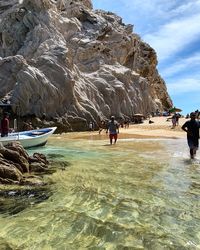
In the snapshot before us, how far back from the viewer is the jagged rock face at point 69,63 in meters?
44.3

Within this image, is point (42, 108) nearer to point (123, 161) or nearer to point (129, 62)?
point (123, 161)

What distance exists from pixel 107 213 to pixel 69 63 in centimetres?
4247

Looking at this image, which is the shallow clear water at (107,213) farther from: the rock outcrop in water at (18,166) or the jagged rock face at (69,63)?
the jagged rock face at (69,63)

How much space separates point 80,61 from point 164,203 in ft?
173

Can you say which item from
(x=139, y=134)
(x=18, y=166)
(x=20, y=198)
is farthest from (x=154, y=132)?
(x=20, y=198)

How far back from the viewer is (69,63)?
1909 inches

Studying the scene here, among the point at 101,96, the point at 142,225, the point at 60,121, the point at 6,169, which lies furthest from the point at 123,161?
the point at 101,96

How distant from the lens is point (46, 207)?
8.09 m

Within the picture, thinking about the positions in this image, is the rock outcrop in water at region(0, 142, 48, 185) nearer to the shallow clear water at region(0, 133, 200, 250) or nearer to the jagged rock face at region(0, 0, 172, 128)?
the shallow clear water at region(0, 133, 200, 250)

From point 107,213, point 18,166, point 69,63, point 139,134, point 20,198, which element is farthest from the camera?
point 69,63

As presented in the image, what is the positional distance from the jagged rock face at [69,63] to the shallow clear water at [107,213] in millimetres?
32685

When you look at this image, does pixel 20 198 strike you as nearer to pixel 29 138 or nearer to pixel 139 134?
pixel 29 138

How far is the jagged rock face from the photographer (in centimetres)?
4431

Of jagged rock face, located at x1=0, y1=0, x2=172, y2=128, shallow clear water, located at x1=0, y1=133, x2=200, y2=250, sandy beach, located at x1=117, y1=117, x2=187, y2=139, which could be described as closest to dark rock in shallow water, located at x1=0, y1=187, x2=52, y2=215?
shallow clear water, located at x1=0, y1=133, x2=200, y2=250
